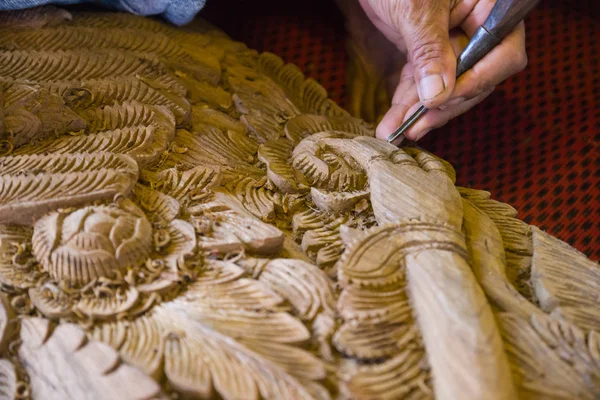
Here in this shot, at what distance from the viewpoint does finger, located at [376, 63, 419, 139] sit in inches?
49.3

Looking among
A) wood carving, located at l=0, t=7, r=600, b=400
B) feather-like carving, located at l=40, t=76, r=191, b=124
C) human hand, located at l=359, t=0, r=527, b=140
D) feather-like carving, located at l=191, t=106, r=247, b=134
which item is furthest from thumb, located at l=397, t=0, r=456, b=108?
feather-like carving, located at l=40, t=76, r=191, b=124

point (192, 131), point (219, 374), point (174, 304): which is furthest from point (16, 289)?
point (192, 131)

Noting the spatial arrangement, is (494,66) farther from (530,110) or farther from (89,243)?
(89,243)

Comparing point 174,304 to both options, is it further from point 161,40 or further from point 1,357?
point 161,40

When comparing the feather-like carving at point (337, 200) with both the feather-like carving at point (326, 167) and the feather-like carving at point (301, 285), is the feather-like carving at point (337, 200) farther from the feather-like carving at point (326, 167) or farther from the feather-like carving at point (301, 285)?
the feather-like carving at point (301, 285)

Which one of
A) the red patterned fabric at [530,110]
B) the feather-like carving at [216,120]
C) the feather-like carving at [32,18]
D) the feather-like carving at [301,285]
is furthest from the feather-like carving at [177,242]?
the red patterned fabric at [530,110]

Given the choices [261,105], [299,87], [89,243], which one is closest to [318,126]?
[261,105]

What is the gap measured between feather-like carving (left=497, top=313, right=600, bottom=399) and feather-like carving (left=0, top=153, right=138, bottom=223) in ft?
1.97

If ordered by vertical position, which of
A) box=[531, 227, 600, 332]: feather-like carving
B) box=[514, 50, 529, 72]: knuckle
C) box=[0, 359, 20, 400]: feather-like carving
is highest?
box=[514, 50, 529, 72]: knuckle

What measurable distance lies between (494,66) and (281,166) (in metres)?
0.47

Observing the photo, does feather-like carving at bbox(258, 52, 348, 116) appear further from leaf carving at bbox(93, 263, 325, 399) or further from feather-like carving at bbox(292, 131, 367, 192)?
leaf carving at bbox(93, 263, 325, 399)

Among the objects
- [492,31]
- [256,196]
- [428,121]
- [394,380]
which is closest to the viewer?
[394,380]

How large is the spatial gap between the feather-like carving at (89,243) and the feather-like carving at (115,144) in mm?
172

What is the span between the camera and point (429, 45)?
1.16 m
